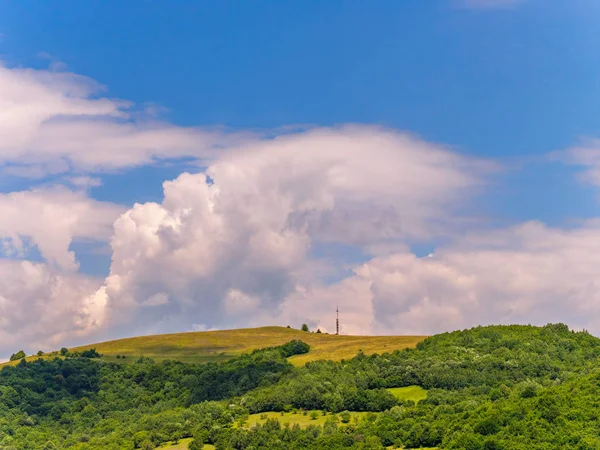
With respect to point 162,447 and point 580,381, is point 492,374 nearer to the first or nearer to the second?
point 580,381

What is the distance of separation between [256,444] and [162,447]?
96.7 feet

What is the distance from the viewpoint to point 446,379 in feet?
652

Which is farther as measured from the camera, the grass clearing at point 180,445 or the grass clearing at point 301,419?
the grass clearing at point 180,445

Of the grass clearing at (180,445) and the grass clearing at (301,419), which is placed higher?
the grass clearing at (301,419)

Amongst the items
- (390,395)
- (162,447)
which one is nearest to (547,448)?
(390,395)

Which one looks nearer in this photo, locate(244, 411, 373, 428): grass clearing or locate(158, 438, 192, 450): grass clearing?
locate(244, 411, 373, 428): grass clearing

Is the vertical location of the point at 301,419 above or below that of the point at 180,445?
above

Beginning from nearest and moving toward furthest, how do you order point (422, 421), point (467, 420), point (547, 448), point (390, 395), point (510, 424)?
point (547, 448), point (510, 424), point (467, 420), point (422, 421), point (390, 395)

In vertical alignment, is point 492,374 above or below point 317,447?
above

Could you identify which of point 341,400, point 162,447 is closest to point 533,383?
point 341,400

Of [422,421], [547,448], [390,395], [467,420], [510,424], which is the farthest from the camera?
[390,395]

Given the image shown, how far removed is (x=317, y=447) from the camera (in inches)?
6540

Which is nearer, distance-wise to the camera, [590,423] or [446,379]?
[590,423]

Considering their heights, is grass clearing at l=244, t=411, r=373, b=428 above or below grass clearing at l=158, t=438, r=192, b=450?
above
